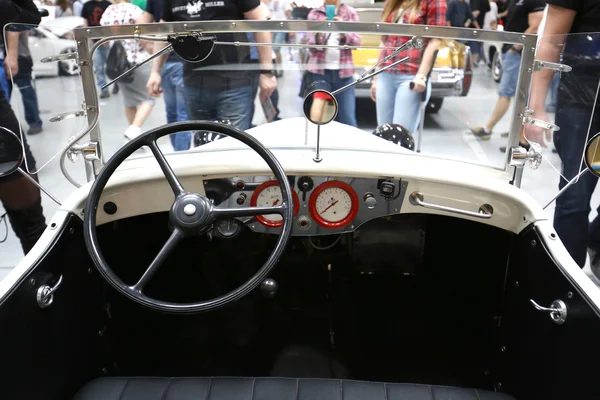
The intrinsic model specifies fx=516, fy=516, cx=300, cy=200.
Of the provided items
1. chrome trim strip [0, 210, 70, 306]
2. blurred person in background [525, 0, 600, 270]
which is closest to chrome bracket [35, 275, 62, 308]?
chrome trim strip [0, 210, 70, 306]

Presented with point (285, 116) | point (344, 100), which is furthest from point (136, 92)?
point (344, 100)

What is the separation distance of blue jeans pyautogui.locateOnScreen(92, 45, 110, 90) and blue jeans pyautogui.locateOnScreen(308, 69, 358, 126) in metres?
0.81

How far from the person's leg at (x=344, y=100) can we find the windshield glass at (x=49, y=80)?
0.94 meters

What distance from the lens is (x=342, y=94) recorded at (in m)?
1.95

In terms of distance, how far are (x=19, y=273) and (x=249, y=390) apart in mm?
751

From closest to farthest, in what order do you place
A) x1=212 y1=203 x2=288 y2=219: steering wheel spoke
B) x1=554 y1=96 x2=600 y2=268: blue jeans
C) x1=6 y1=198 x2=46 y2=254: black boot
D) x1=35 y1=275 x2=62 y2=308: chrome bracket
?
x1=35 y1=275 x2=62 y2=308: chrome bracket < x1=212 y1=203 x2=288 y2=219: steering wheel spoke < x1=554 y1=96 x2=600 y2=268: blue jeans < x1=6 y1=198 x2=46 y2=254: black boot

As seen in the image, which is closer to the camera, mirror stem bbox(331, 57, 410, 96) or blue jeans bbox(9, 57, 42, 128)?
mirror stem bbox(331, 57, 410, 96)

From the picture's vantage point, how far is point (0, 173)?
1619 millimetres

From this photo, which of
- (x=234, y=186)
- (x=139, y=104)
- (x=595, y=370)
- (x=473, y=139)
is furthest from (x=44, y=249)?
(x=473, y=139)

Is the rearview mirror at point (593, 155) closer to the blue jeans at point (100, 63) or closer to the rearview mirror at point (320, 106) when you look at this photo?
the rearview mirror at point (320, 106)

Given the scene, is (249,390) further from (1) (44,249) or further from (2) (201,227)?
(1) (44,249)

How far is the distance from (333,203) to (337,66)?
605mm

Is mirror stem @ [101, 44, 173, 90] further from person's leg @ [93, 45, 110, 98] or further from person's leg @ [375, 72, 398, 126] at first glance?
person's leg @ [375, 72, 398, 126]

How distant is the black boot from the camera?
2.92 metres
